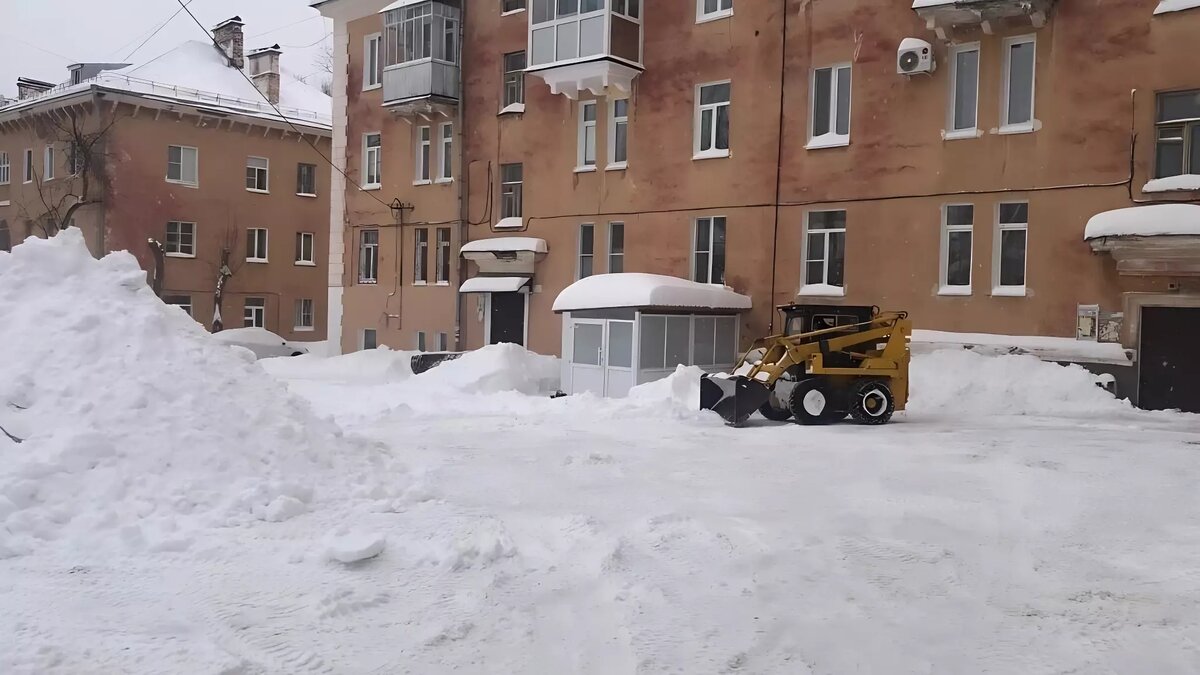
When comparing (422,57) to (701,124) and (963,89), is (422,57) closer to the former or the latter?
(701,124)

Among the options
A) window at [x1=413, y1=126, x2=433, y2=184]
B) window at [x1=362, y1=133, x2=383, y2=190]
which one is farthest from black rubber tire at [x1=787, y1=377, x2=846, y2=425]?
window at [x1=362, y1=133, x2=383, y2=190]

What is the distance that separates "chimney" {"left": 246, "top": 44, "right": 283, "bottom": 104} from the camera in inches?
1590

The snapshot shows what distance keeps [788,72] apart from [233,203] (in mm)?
25953

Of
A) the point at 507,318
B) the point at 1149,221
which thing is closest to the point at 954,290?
the point at 1149,221

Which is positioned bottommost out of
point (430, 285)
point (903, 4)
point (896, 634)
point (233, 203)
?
point (896, 634)

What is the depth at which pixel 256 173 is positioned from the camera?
38781 mm

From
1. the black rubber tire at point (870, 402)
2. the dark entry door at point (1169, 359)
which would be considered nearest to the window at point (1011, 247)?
the dark entry door at point (1169, 359)

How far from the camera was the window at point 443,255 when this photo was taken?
91.0ft

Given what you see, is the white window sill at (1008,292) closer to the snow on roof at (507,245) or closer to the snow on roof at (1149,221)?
the snow on roof at (1149,221)

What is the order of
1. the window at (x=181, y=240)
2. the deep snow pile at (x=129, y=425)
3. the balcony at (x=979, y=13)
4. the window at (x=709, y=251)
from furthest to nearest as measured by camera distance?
the window at (x=181, y=240) → the window at (x=709, y=251) → the balcony at (x=979, y=13) → the deep snow pile at (x=129, y=425)

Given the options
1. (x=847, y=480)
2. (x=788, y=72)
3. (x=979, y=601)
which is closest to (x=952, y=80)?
(x=788, y=72)

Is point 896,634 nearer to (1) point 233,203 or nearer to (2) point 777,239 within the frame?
(2) point 777,239

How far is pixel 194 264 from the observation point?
122 ft

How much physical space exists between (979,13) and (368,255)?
64.9ft
